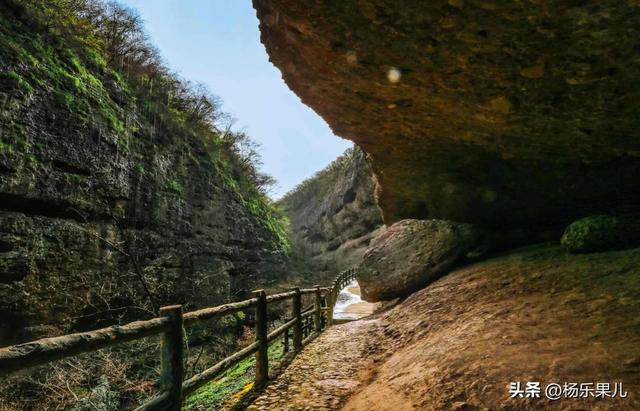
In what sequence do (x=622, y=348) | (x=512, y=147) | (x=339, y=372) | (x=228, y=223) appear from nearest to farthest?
(x=622, y=348), (x=339, y=372), (x=512, y=147), (x=228, y=223)

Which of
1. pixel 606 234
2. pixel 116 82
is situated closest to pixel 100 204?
pixel 116 82

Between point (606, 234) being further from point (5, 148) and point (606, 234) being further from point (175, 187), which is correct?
point (175, 187)

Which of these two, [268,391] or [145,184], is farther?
[145,184]

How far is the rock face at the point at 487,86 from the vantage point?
348 centimetres

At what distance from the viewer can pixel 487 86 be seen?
4.45 meters

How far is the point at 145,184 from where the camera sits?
42.5 ft

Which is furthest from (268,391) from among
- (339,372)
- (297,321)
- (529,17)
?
(529,17)

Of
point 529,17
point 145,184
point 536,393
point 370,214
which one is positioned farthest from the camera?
point 370,214

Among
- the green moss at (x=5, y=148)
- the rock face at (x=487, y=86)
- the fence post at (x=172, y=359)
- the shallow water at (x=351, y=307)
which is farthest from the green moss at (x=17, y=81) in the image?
the shallow water at (x=351, y=307)

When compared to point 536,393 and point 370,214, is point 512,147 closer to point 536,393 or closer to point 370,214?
point 536,393

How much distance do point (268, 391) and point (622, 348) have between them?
11.3 ft

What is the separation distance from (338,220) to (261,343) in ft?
110

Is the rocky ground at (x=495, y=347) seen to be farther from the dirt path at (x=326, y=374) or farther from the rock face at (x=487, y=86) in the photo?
the rock face at (x=487, y=86)

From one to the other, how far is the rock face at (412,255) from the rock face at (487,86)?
1442 millimetres
